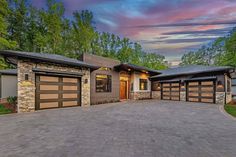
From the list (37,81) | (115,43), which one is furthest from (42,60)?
(115,43)

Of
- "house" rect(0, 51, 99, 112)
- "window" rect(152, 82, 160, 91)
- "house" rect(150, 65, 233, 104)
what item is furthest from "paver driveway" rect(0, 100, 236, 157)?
"window" rect(152, 82, 160, 91)

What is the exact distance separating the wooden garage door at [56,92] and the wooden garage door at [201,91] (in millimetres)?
9957

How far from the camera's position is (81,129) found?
13.5ft

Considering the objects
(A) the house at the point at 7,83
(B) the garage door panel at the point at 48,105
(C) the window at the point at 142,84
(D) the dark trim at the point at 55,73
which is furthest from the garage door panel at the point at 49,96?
(C) the window at the point at 142,84

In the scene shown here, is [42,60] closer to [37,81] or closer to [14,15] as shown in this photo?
[37,81]

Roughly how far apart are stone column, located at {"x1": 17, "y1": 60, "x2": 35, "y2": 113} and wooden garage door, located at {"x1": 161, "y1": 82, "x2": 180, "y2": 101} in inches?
475

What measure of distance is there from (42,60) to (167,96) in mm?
12014

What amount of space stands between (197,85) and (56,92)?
11469mm

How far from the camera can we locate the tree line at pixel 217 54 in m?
19.5

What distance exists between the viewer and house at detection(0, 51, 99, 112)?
6.70 meters

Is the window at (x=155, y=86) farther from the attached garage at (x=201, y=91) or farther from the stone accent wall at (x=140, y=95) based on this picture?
the attached garage at (x=201, y=91)

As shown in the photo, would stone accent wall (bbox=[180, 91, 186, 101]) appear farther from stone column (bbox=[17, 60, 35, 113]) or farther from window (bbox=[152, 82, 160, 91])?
stone column (bbox=[17, 60, 35, 113])

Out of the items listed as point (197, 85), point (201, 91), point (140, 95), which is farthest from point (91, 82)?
point (201, 91)

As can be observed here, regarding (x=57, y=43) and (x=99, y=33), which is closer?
(x=57, y=43)
